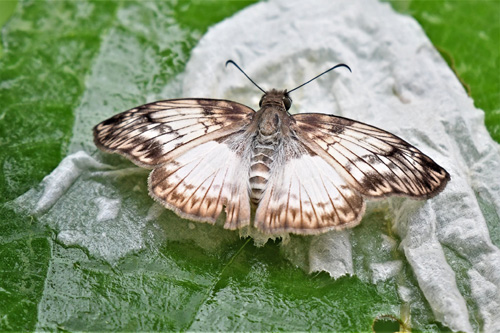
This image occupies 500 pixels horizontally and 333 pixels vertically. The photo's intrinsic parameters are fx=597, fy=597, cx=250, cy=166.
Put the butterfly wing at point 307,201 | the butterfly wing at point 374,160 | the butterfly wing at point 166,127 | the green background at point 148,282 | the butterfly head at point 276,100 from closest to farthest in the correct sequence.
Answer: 1. the green background at point 148,282
2. the butterfly wing at point 307,201
3. the butterfly wing at point 374,160
4. the butterfly wing at point 166,127
5. the butterfly head at point 276,100

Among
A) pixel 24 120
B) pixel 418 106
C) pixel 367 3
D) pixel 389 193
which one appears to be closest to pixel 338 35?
pixel 367 3

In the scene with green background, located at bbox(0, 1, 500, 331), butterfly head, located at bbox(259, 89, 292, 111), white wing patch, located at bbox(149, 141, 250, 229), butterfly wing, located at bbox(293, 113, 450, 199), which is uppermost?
butterfly head, located at bbox(259, 89, 292, 111)

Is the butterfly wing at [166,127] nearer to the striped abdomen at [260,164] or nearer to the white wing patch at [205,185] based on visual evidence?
the white wing patch at [205,185]

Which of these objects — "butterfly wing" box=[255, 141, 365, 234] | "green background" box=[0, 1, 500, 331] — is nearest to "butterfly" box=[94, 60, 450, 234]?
"butterfly wing" box=[255, 141, 365, 234]

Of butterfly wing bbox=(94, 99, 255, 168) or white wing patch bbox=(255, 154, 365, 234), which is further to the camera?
butterfly wing bbox=(94, 99, 255, 168)

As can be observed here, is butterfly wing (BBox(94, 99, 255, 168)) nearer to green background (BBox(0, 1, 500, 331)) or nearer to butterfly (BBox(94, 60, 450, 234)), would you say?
butterfly (BBox(94, 60, 450, 234))

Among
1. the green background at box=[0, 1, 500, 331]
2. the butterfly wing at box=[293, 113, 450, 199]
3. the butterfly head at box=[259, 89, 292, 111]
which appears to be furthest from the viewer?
the butterfly head at box=[259, 89, 292, 111]

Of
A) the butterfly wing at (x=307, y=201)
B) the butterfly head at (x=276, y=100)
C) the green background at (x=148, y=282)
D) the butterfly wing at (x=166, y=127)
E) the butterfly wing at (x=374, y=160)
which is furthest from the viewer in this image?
the butterfly head at (x=276, y=100)

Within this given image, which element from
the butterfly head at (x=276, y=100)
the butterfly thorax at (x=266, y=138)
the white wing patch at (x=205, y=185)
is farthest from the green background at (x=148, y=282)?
the butterfly head at (x=276, y=100)
